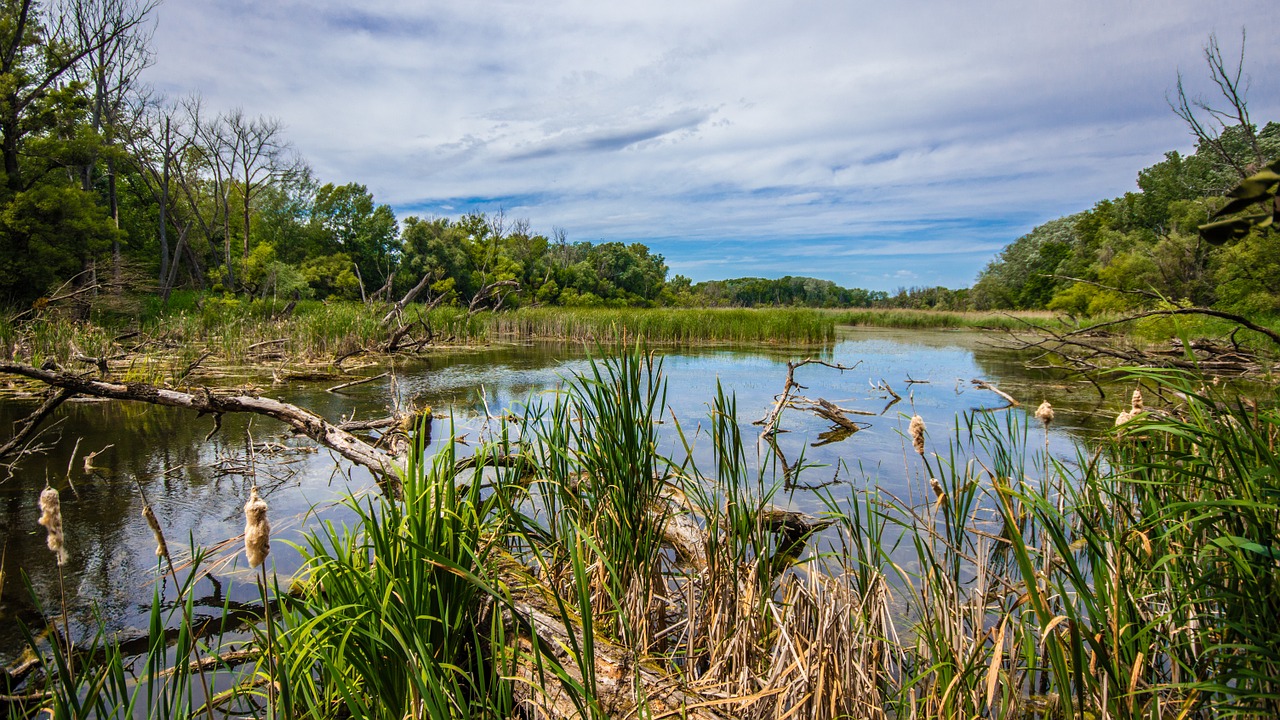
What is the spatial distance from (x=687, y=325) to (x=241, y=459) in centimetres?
1623

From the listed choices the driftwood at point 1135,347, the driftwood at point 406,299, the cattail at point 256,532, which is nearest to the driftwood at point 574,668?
the cattail at point 256,532

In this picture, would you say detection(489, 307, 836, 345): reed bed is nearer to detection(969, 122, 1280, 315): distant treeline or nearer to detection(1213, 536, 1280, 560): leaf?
detection(969, 122, 1280, 315): distant treeline

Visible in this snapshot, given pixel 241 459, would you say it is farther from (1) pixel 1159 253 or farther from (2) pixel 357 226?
(2) pixel 357 226

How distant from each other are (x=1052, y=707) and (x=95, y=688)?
2.81m

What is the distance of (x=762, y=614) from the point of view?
222 cm

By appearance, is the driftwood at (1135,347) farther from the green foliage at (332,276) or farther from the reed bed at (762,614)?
the green foliage at (332,276)

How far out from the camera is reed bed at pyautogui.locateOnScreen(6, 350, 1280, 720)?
154cm

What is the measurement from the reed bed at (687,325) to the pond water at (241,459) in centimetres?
710

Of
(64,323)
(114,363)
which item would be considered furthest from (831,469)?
(64,323)

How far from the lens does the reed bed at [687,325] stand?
1994cm

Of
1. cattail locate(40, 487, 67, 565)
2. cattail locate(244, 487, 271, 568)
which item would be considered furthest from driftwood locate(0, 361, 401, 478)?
cattail locate(244, 487, 271, 568)

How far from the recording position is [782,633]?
2043 millimetres

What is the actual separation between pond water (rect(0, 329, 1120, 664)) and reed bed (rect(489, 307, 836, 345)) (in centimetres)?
710

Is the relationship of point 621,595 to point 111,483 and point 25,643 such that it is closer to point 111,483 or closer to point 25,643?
point 25,643
